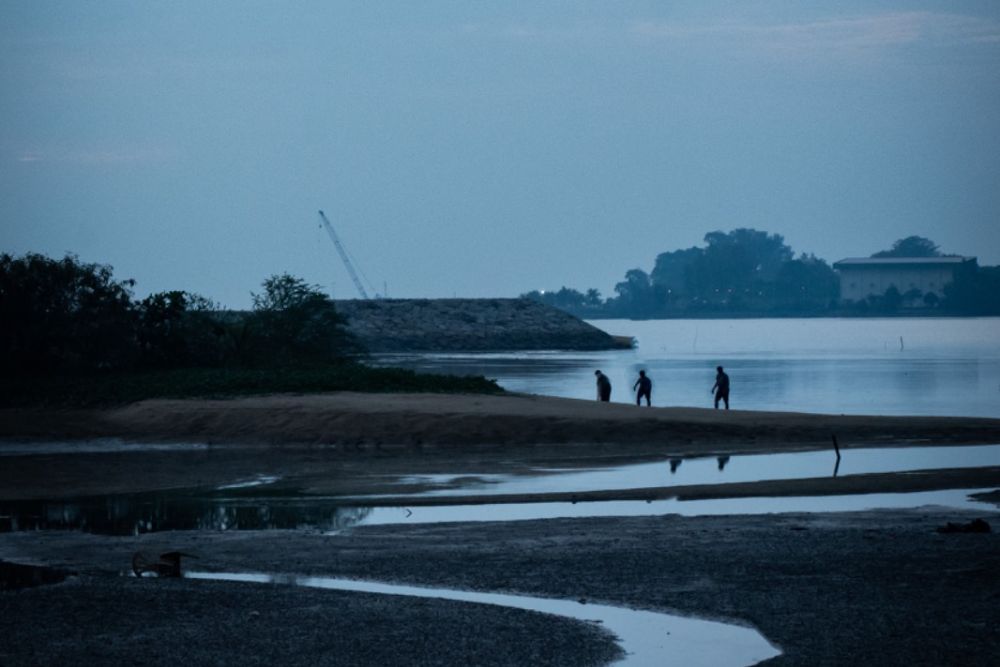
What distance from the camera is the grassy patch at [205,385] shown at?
40.8 metres

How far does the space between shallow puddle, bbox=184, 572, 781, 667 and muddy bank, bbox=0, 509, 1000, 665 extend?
26cm

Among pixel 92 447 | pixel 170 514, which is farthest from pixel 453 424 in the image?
pixel 170 514

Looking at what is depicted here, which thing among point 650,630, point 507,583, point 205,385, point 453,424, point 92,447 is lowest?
point 650,630

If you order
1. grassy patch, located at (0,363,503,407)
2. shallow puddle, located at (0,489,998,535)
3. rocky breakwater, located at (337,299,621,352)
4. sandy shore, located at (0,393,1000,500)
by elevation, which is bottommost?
shallow puddle, located at (0,489,998,535)

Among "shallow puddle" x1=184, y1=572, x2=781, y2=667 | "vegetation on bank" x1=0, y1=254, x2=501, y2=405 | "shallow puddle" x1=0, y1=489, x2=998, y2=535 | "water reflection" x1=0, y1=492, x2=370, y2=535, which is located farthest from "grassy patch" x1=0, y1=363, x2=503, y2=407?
"shallow puddle" x1=184, y1=572, x2=781, y2=667

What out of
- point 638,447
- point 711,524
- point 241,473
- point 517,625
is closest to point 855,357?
point 638,447

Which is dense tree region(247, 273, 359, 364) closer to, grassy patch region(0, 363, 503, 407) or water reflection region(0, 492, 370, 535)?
grassy patch region(0, 363, 503, 407)

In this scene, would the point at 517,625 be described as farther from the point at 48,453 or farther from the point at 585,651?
the point at 48,453

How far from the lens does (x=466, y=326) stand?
492 ft

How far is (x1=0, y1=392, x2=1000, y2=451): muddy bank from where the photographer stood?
114ft

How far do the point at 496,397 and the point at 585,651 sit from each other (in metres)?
28.7

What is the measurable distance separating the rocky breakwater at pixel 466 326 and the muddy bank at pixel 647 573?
115743 mm

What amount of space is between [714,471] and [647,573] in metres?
12.7

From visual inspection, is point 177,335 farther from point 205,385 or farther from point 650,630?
point 650,630
